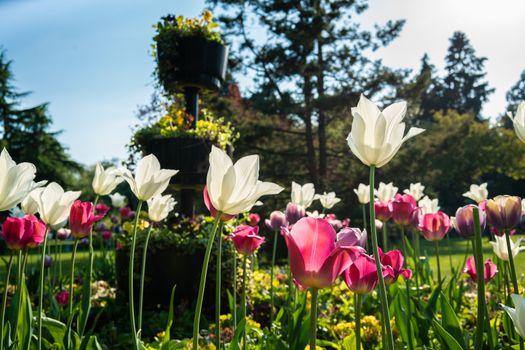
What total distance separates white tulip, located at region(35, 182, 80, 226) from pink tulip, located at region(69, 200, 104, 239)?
0.17 m

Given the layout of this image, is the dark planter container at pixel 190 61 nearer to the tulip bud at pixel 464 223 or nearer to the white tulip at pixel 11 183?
the tulip bud at pixel 464 223

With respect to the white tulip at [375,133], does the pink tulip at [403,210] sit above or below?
below

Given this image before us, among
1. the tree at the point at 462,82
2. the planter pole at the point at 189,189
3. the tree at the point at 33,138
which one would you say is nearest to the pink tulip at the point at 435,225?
the planter pole at the point at 189,189

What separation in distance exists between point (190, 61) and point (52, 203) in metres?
3.30

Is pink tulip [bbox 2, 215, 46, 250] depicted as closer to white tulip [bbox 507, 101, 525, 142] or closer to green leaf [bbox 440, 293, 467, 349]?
green leaf [bbox 440, 293, 467, 349]

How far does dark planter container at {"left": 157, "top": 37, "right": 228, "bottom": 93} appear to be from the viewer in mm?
4438

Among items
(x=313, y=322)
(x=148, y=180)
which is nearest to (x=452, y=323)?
(x=313, y=322)

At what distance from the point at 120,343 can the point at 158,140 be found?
6.66ft

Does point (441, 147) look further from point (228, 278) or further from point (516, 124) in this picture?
point (516, 124)

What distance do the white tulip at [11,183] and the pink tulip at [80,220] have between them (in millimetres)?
492

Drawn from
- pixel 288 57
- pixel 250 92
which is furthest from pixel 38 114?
pixel 288 57

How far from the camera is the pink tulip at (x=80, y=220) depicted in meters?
1.59

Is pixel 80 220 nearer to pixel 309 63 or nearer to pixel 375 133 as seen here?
pixel 375 133

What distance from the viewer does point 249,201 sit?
97cm
